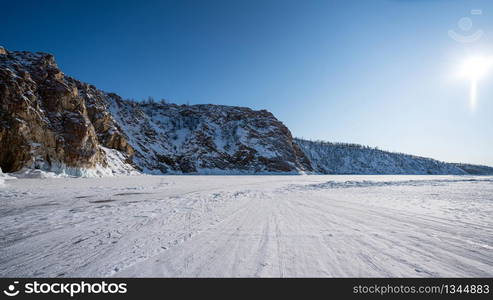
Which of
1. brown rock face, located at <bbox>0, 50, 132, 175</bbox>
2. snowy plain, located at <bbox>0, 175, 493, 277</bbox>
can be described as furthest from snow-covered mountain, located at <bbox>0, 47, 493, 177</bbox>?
snowy plain, located at <bbox>0, 175, 493, 277</bbox>

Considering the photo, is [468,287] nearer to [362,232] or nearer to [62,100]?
[362,232]

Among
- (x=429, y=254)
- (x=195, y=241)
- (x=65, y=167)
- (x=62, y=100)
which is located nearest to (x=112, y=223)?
(x=195, y=241)

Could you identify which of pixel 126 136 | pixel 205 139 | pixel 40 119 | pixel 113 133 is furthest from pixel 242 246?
pixel 205 139

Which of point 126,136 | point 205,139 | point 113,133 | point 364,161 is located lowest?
point 364,161

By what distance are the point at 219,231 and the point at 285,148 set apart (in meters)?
81.7

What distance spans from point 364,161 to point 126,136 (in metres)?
150

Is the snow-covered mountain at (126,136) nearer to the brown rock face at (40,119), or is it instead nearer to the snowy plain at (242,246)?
the brown rock face at (40,119)

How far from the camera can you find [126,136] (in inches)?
2319

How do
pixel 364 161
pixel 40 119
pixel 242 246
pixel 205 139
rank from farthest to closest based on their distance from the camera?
1. pixel 364 161
2. pixel 205 139
3. pixel 40 119
4. pixel 242 246

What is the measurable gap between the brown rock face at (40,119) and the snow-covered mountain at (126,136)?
0.09 meters

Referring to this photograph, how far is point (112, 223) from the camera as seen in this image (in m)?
5.17

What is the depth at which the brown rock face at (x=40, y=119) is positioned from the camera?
78.6ft

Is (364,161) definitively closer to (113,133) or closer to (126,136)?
(126,136)

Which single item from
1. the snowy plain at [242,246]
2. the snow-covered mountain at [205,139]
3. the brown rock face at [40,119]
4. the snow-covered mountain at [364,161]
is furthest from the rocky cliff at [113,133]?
the snow-covered mountain at [364,161]
